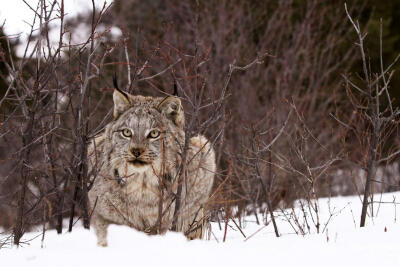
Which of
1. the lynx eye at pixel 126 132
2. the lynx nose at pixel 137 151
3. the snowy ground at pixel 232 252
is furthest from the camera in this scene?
the lynx eye at pixel 126 132

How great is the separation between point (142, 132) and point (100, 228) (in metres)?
1.01

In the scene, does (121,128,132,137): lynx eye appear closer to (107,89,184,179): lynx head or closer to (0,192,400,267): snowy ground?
(107,89,184,179): lynx head

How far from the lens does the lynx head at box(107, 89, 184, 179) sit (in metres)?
4.20

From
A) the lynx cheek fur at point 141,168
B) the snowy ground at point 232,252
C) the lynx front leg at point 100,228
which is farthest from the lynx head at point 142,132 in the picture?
the snowy ground at point 232,252

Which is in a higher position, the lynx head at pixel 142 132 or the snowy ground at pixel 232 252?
the lynx head at pixel 142 132

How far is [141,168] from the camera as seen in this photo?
4.21m

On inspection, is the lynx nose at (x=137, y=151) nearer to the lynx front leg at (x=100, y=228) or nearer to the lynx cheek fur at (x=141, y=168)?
the lynx cheek fur at (x=141, y=168)

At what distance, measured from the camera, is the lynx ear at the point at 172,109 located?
14.4ft

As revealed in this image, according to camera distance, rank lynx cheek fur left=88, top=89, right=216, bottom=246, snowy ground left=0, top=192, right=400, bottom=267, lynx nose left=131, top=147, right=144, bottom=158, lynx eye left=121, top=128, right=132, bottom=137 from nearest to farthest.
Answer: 1. snowy ground left=0, top=192, right=400, bottom=267
2. lynx nose left=131, top=147, right=144, bottom=158
3. lynx cheek fur left=88, top=89, right=216, bottom=246
4. lynx eye left=121, top=128, right=132, bottom=137

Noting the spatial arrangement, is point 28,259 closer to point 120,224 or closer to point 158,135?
point 120,224

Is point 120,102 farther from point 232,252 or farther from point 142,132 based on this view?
point 232,252

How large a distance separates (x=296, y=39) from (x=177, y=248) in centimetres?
816

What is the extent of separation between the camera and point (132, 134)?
14.2ft

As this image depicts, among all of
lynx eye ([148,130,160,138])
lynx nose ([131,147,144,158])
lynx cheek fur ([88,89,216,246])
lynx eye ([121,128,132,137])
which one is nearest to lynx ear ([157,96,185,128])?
lynx cheek fur ([88,89,216,246])
